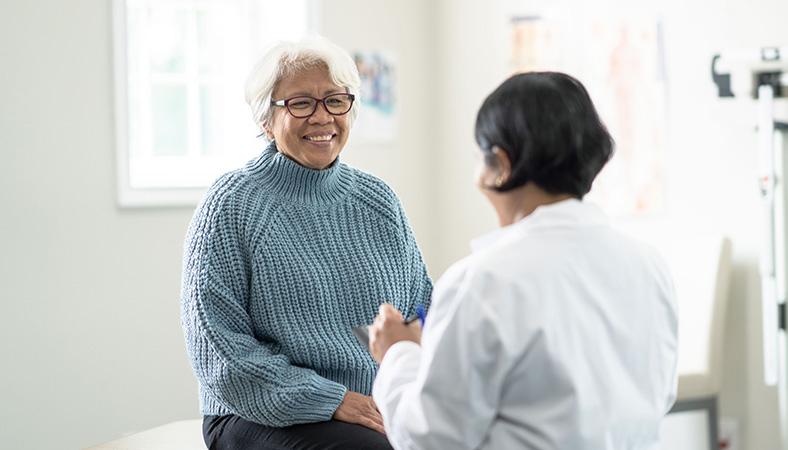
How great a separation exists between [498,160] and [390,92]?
3134 millimetres

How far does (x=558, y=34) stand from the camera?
13.8ft

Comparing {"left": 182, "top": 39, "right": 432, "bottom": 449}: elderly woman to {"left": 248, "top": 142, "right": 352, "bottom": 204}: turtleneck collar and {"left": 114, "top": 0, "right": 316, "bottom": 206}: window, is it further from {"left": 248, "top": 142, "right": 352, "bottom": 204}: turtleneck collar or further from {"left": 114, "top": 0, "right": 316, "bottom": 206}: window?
{"left": 114, "top": 0, "right": 316, "bottom": 206}: window

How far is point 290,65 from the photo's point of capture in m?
2.23

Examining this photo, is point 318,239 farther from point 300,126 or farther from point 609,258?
point 609,258

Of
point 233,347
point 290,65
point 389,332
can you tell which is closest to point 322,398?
point 233,347

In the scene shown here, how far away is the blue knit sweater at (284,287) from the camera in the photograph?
6.70ft

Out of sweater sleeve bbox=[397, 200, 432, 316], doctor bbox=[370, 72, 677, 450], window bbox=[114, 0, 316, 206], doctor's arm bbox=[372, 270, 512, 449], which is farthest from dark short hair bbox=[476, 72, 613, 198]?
window bbox=[114, 0, 316, 206]

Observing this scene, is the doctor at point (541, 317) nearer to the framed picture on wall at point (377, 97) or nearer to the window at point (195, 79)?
the window at point (195, 79)

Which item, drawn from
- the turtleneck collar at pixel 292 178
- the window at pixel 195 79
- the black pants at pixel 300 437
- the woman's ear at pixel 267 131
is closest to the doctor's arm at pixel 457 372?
the black pants at pixel 300 437

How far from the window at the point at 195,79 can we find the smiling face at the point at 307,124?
1652mm

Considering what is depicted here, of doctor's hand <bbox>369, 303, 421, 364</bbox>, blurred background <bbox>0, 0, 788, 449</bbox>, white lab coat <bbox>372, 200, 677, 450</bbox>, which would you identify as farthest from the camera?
blurred background <bbox>0, 0, 788, 449</bbox>

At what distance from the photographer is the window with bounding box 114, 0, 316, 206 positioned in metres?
4.01

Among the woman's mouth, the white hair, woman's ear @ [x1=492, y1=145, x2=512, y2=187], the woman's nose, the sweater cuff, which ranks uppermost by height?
the white hair

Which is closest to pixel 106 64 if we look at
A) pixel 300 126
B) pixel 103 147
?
pixel 103 147
